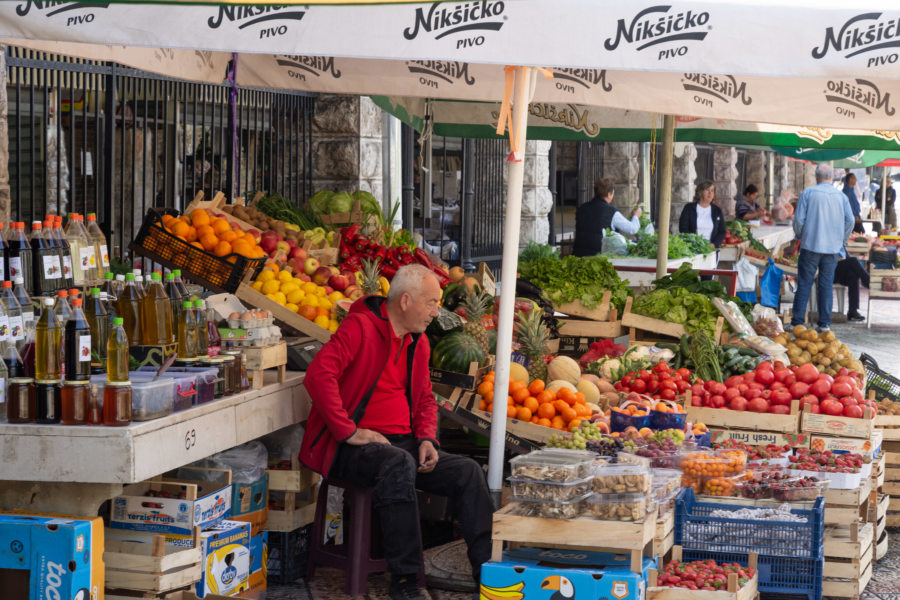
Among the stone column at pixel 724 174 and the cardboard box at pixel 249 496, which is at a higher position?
the stone column at pixel 724 174

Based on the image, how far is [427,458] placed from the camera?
5461 millimetres

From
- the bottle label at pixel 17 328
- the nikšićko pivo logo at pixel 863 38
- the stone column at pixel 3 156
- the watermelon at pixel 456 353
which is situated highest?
the nikšićko pivo logo at pixel 863 38

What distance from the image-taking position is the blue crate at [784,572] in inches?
211

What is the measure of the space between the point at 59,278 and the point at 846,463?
4.03 m

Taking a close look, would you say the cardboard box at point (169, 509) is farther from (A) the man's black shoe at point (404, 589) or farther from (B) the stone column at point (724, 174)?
(B) the stone column at point (724, 174)

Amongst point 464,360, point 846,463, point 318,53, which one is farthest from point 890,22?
point 464,360

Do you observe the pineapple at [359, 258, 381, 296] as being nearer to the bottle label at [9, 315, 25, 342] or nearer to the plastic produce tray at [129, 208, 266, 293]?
the plastic produce tray at [129, 208, 266, 293]

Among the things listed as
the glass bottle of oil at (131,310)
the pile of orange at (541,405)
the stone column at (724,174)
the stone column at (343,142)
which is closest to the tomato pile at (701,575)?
the pile of orange at (541,405)

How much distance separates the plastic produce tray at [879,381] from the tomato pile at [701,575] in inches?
119

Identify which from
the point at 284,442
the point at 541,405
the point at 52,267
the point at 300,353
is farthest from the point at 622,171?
the point at 52,267

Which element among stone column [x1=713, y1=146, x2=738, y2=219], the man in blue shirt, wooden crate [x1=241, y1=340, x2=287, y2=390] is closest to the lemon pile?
wooden crate [x1=241, y1=340, x2=287, y2=390]

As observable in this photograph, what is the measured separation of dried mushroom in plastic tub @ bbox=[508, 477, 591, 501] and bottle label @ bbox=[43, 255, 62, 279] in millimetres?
2177

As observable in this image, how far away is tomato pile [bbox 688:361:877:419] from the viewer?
6590mm

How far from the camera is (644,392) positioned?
23.2 feet
